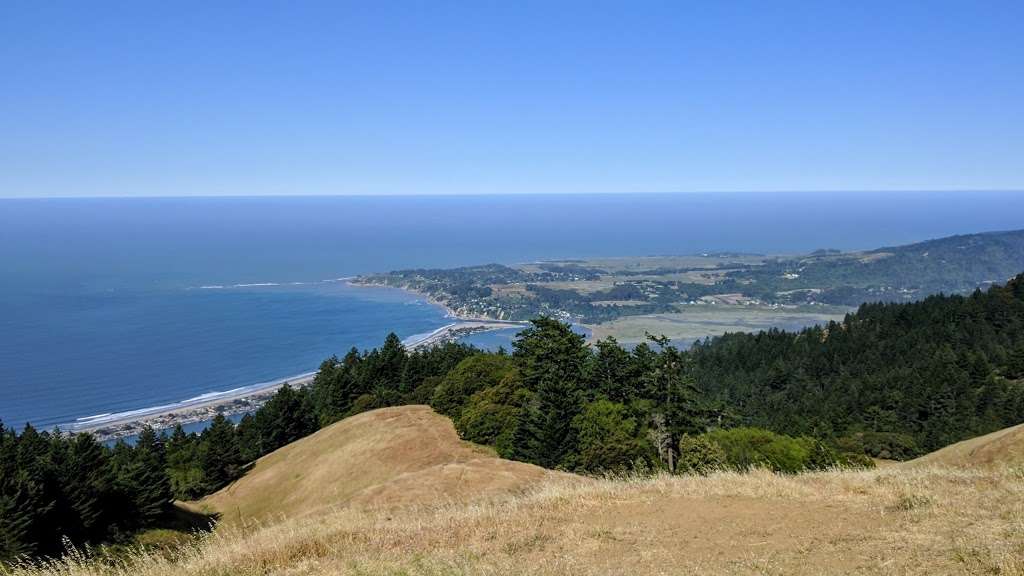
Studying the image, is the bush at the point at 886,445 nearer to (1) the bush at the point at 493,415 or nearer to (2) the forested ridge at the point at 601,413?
(2) the forested ridge at the point at 601,413

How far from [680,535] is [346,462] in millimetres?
33535

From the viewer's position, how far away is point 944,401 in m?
71.2

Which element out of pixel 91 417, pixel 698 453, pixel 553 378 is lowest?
pixel 91 417

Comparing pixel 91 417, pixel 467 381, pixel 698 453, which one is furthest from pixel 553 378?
pixel 91 417

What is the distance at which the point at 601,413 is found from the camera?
139 ft

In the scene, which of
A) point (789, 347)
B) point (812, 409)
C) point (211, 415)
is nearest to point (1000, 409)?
point (812, 409)

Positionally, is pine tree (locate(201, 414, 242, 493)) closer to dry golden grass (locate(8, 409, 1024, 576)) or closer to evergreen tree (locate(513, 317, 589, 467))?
evergreen tree (locate(513, 317, 589, 467))

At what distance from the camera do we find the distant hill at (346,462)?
38062mm

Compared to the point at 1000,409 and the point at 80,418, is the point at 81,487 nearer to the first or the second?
the point at 1000,409

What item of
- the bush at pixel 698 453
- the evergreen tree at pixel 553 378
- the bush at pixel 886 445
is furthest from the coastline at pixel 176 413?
the bush at pixel 886 445

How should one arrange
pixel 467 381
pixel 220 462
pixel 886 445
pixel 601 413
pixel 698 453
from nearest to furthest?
pixel 698 453, pixel 601 413, pixel 220 462, pixel 467 381, pixel 886 445

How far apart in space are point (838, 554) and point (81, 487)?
1436 inches

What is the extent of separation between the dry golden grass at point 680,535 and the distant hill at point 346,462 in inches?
543

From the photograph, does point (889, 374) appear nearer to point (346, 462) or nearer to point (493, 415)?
point (493, 415)
